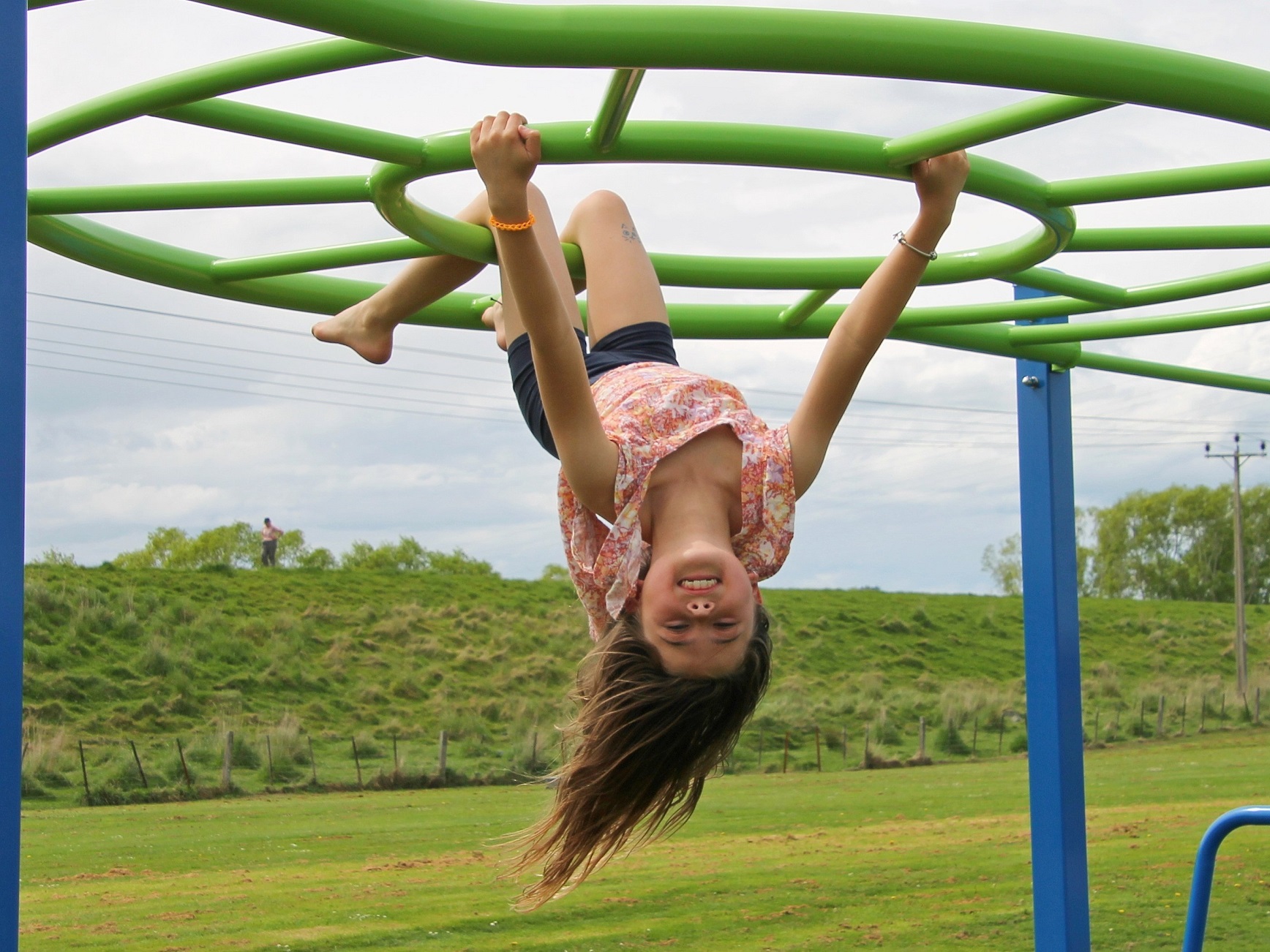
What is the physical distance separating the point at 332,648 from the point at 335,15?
23.7 meters

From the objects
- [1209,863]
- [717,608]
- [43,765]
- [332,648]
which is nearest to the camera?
[717,608]

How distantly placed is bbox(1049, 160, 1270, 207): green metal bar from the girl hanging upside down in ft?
1.02

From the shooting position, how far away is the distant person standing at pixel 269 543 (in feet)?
90.5

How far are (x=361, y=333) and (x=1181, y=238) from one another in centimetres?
206

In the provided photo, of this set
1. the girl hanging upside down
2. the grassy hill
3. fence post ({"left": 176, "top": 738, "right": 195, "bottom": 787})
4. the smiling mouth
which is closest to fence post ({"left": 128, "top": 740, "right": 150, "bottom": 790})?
fence post ({"left": 176, "top": 738, "right": 195, "bottom": 787})

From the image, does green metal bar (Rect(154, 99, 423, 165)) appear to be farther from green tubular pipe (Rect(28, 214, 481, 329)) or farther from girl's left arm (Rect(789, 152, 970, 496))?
girl's left arm (Rect(789, 152, 970, 496))

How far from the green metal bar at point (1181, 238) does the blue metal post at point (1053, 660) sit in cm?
88

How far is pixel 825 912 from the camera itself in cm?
1066

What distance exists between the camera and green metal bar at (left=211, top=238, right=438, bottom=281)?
2.95 meters

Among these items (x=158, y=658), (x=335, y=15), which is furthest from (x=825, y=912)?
(x=158, y=658)

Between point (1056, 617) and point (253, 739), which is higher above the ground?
point (1056, 617)

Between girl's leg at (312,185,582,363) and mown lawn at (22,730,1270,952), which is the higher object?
girl's leg at (312,185,582,363)

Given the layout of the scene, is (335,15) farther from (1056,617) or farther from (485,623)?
(485,623)

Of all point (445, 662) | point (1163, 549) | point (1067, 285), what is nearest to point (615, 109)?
point (1067, 285)
